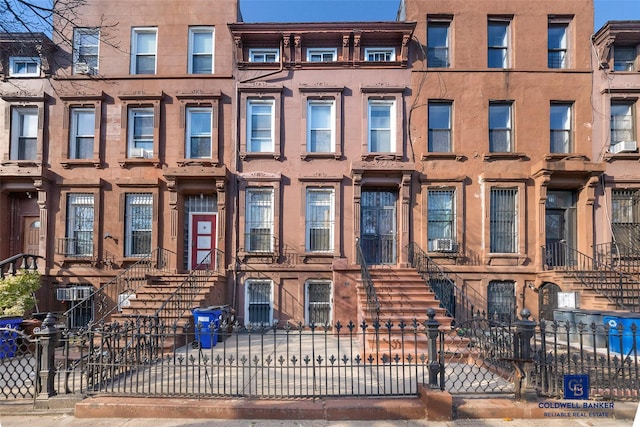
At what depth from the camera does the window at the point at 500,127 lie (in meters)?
13.1

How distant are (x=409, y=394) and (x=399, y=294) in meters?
4.62

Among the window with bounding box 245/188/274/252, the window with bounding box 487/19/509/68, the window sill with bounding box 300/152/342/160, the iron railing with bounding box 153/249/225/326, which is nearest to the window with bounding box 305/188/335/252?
the window sill with bounding box 300/152/342/160

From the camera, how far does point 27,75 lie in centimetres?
1323

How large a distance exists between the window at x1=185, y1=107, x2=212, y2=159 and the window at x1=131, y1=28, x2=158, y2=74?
2.18 m

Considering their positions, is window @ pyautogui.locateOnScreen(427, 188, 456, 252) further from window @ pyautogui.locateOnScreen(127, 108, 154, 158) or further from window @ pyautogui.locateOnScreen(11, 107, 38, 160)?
window @ pyautogui.locateOnScreen(11, 107, 38, 160)

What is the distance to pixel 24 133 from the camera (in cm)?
1327

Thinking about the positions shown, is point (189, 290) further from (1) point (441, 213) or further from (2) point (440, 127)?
(2) point (440, 127)

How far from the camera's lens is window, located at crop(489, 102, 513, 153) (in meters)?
13.1

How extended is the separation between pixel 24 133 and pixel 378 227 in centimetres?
1286

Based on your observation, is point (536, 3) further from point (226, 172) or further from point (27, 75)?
point (27, 75)

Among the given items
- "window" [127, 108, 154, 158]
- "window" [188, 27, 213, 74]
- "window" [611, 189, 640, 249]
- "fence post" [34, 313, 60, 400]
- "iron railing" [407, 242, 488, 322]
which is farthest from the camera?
"window" [188, 27, 213, 74]

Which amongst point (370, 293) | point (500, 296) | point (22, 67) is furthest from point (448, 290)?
point (22, 67)

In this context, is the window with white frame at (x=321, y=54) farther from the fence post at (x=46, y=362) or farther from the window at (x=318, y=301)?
the fence post at (x=46, y=362)

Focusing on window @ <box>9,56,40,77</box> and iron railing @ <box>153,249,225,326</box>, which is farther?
window @ <box>9,56,40,77</box>
